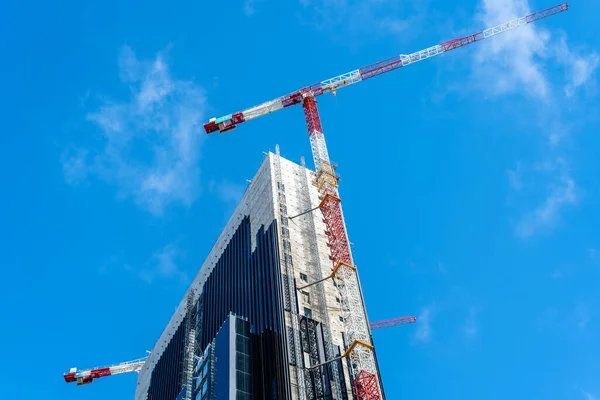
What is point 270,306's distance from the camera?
92125 millimetres

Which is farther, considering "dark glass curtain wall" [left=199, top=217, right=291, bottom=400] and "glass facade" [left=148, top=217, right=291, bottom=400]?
"dark glass curtain wall" [left=199, top=217, right=291, bottom=400]

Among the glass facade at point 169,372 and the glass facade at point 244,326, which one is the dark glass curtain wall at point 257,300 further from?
the glass facade at point 169,372

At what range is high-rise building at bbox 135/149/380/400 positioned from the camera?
83938mm

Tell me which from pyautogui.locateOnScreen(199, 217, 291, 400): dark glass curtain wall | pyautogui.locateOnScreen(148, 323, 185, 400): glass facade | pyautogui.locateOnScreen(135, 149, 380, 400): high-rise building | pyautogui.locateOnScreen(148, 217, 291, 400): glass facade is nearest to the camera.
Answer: pyautogui.locateOnScreen(148, 217, 291, 400): glass facade

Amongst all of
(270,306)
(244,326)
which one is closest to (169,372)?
(244,326)

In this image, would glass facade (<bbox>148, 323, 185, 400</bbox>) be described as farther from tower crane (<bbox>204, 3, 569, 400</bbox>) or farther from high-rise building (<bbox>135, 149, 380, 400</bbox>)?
tower crane (<bbox>204, 3, 569, 400</bbox>)

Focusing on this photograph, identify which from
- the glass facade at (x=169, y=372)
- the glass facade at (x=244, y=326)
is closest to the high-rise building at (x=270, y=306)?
the glass facade at (x=244, y=326)

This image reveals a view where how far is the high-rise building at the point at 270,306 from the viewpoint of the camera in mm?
83938

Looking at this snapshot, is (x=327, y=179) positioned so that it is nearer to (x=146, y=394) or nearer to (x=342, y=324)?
(x=342, y=324)

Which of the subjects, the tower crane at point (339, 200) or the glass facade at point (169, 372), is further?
the glass facade at point (169, 372)

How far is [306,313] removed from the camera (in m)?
91.8

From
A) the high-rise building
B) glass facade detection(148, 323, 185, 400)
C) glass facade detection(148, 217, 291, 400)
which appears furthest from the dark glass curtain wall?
glass facade detection(148, 323, 185, 400)

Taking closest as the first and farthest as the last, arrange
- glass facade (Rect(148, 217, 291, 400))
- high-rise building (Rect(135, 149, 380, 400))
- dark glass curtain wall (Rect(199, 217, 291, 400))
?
glass facade (Rect(148, 217, 291, 400)) < high-rise building (Rect(135, 149, 380, 400)) < dark glass curtain wall (Rect(199, 217, 291, 400))

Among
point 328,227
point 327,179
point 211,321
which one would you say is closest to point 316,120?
point 327,179
